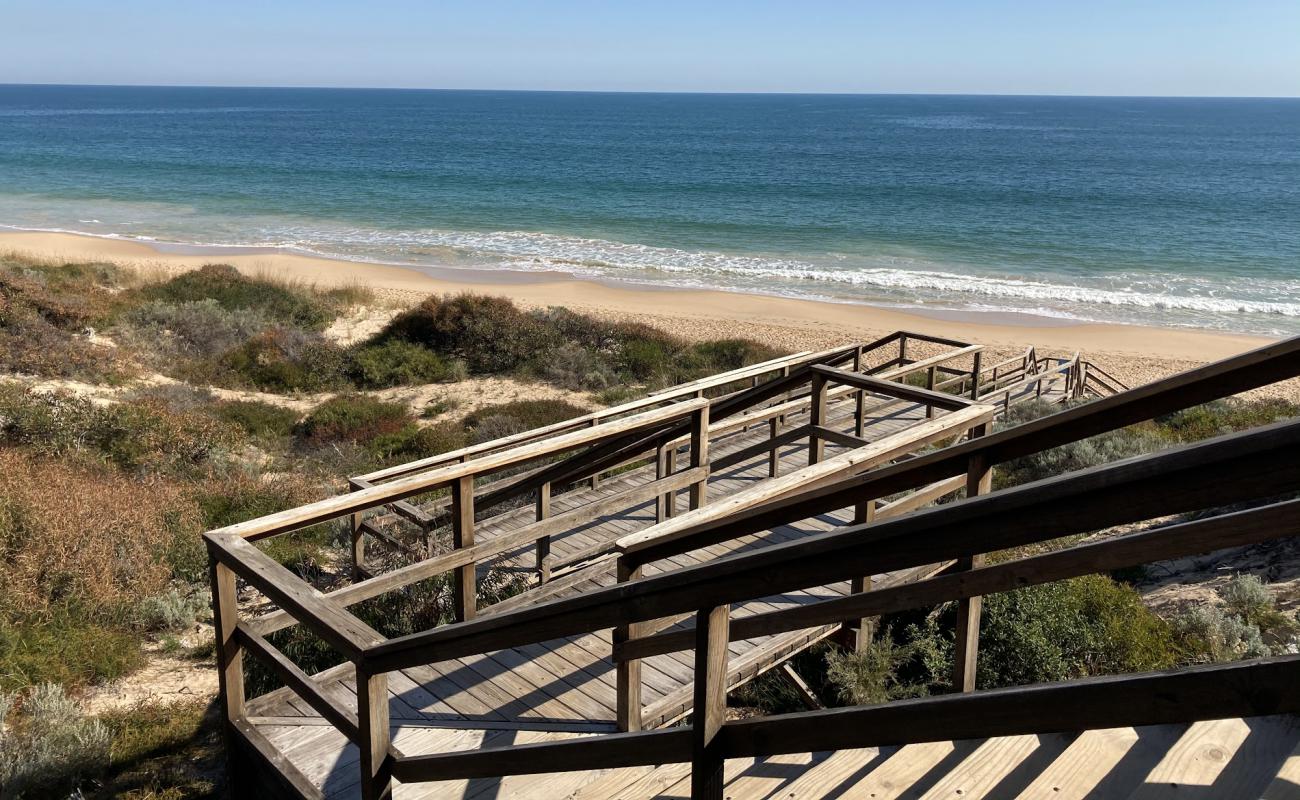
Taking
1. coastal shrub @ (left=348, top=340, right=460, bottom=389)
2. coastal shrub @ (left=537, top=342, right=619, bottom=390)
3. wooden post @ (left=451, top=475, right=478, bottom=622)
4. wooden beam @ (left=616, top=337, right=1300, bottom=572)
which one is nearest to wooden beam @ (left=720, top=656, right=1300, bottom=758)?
wooden beam @ (left=616, top=337, right=1300, bottom=572)

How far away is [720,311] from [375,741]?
81.1 ft

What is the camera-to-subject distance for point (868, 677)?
520 cm

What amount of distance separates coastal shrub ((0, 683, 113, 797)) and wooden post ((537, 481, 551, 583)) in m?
2.48

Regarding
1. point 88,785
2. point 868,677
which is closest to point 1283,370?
point 868,677

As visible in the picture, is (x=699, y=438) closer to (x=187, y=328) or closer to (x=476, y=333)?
(x=476, y=333)

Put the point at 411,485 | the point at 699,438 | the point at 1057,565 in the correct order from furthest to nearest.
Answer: the point at 699,438 → the point at 411,485 → the point at 1057,565

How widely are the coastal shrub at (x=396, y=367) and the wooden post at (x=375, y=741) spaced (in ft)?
43.8

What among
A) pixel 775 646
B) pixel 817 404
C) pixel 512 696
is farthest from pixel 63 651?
pixel 817 404

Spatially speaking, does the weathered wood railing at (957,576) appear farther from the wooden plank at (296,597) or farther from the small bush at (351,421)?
the small bush at (351,421)

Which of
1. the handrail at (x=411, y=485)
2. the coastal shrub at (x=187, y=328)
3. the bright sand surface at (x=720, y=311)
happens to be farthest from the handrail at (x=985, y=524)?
the bright sand surface at (x=720, y=311)

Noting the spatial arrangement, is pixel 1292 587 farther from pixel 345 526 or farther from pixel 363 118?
pixel 363 118

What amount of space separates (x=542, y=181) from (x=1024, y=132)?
263 feet

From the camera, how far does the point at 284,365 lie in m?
16.0

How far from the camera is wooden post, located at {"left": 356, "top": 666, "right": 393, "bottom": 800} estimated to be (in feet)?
9.98
